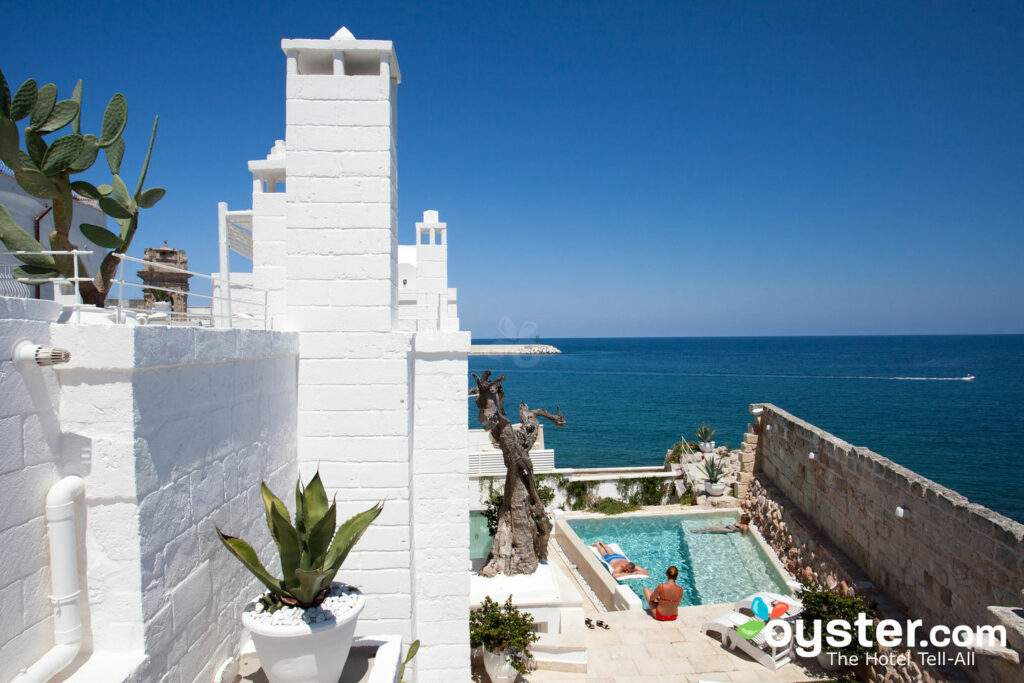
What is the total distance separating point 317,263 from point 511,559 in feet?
23.4

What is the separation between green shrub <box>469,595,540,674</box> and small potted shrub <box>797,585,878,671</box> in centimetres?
414

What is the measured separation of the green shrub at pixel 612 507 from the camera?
51.2ft

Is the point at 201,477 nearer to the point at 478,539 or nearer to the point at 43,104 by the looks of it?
the point at 43,104

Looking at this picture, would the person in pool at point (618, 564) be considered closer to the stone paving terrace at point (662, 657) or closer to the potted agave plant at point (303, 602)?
the stone paving terrace at point (662, 657)

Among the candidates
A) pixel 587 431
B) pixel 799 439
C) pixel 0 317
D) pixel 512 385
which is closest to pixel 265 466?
pixel 0 317

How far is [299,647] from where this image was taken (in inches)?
122

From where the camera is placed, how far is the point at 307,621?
10.3ft

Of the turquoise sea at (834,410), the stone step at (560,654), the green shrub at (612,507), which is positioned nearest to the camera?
the stone step at (560,654)

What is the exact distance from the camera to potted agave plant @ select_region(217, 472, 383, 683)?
10.0 ft

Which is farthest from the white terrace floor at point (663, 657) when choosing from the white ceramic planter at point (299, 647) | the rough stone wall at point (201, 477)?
the rough stone wall at point (201, 477)

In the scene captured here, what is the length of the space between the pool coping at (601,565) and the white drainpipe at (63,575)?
902 cm

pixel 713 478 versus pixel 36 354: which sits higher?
pixel 36 354

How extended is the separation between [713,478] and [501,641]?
437 inches

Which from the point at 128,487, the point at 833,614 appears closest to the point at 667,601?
Result: the point at 833,614
